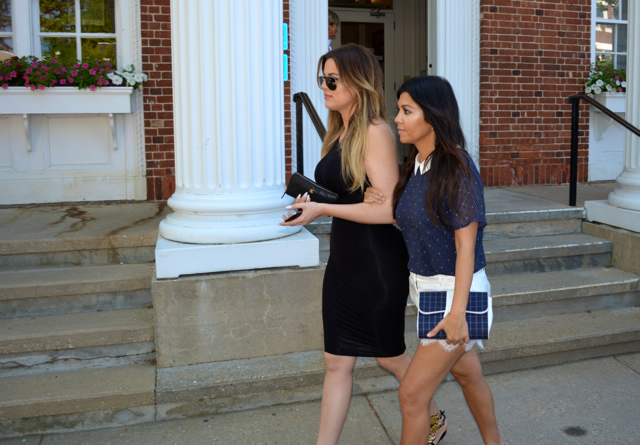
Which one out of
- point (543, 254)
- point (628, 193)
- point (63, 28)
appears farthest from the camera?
point (63, 28)

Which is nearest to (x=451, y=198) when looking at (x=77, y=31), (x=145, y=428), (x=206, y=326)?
(x=206, y=326)

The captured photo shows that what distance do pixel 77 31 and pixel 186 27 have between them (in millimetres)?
3071

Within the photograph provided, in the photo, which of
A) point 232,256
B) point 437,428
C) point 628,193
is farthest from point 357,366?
point 628,193

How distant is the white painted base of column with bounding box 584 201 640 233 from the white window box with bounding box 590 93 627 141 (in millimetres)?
2557

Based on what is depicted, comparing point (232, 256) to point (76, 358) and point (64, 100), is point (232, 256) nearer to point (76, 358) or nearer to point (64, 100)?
point (76, 358)

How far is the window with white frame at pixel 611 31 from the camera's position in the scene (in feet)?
24.2

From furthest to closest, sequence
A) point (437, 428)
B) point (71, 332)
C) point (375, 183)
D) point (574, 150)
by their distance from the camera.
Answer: point (574, 150) < point (71, 332) < point (437, 428) < point (375, 183)

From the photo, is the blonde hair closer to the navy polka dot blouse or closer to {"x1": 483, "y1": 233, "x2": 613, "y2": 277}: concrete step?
the navy polka dot blouse

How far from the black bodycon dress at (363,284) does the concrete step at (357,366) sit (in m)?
0.90

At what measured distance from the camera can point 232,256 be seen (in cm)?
345

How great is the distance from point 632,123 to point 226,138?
3.44m

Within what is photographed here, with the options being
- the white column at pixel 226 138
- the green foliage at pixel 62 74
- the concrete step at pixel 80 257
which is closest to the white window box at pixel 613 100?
the white column at pixel 226 138

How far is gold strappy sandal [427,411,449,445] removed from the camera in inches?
108

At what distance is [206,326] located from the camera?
11.0 ft
